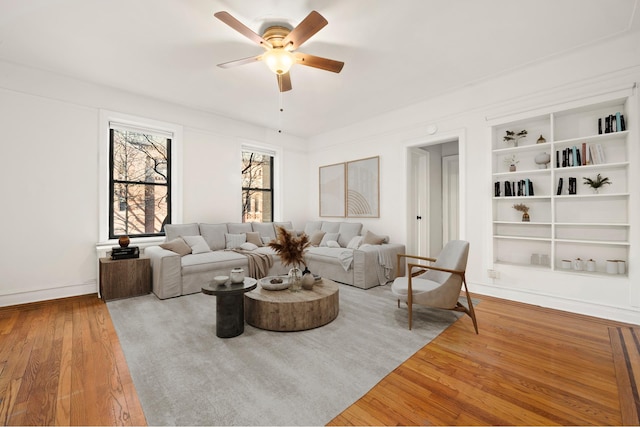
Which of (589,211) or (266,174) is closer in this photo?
(589,211)

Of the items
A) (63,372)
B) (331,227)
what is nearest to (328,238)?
(331,227)

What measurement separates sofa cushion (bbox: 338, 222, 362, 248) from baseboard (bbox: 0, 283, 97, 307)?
3.86m

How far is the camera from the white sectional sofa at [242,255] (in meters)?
3.70

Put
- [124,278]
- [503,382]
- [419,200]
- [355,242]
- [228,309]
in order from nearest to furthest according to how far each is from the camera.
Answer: [503,382], [228,309], [124,278], [355,242], [419,200]

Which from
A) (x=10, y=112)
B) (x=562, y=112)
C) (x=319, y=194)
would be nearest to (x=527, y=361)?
(x=562, y=112)

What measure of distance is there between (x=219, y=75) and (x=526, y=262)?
4787 mm

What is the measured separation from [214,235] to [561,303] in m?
4.98

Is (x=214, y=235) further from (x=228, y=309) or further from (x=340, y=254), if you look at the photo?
(x=228, y=309)

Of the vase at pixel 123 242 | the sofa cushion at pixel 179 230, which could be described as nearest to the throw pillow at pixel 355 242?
the sofa cushion at pixel 179 230

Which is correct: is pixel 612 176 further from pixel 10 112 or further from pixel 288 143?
pixel 10 112

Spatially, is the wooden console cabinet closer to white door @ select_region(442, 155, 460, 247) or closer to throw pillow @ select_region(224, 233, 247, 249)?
throw pillow @ select_region(224, 233, 247, 249)

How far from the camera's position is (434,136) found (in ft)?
14.4

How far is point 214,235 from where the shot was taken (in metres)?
4.81

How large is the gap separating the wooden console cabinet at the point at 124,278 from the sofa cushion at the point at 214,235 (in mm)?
1022
